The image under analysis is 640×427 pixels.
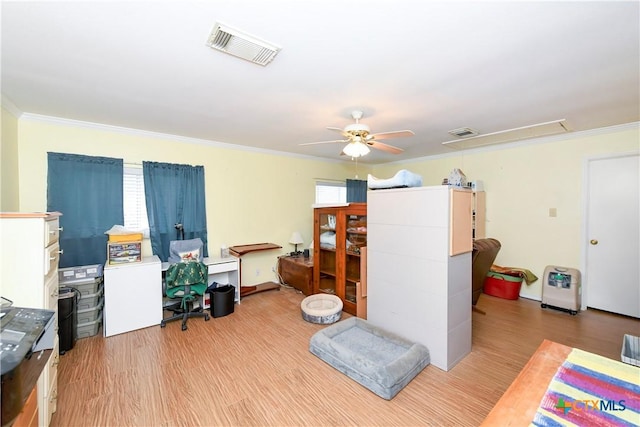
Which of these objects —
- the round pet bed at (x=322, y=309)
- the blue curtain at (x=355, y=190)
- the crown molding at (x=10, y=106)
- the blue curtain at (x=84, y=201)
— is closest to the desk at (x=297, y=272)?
the round pet bed at (x=322, y=309)

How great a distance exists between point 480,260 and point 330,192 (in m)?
3.21

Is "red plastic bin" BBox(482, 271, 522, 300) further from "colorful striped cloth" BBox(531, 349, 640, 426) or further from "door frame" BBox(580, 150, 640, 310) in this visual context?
"colorful striped cloth" BBox(531, 349, 640, 426)

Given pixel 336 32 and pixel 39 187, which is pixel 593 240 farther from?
pixel 39 187

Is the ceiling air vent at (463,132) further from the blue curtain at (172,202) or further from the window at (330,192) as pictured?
the blue curtain at (172,202)

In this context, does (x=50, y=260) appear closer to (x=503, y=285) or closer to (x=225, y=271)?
(x=225, y=271)

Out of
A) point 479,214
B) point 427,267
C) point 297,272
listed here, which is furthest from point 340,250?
point 479,214

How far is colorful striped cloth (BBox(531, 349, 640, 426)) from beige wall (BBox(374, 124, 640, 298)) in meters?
3.28

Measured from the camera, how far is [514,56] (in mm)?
1826

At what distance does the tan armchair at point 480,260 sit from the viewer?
10.1 feet

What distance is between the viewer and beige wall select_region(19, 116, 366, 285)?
9.89ft

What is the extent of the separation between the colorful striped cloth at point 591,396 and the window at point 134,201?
164 inches

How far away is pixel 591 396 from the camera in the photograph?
1.13 meters

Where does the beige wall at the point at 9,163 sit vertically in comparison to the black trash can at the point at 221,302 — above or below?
above

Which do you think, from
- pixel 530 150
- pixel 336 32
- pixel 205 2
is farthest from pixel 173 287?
pixel 530 150
